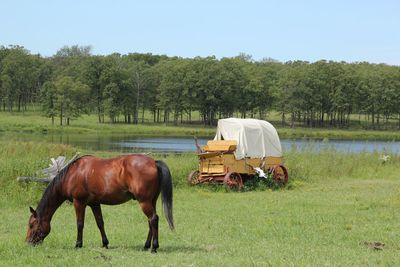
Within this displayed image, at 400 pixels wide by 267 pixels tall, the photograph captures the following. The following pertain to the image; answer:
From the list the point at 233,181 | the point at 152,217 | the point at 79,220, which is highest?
the point at 152,217

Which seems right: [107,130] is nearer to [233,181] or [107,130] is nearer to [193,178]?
[193,178]

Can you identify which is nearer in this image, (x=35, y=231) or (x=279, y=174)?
(x=35, y=231)

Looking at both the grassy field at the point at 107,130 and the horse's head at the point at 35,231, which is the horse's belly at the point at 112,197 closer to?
the horse's head at the point at 35,231

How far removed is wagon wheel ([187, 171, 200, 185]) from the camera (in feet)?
65.3

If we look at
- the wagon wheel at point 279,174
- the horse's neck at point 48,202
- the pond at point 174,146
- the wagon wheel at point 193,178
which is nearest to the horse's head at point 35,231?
the horse's neck at point 48,202

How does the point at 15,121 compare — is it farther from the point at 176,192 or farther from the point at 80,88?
the point at 176,192

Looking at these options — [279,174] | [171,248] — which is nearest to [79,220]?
[171,248]

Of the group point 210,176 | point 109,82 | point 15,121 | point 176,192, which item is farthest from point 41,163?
point 109,82

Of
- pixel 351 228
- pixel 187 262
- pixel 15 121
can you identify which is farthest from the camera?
pixel 15 121

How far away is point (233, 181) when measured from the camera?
63.8 ft

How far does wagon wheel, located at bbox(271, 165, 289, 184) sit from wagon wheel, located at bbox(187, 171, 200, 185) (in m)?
2.89

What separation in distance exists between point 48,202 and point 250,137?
12.4 meters

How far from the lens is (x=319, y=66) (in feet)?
312

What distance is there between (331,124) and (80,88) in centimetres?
4384
